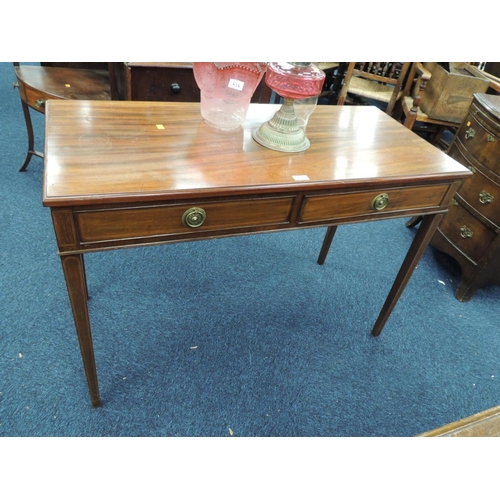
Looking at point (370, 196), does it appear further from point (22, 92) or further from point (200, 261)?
point (22, 92)

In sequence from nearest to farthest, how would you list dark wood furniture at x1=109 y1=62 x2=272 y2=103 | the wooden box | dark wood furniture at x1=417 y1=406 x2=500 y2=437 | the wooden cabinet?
dark wood furniture at x1=417 y1=406 x2=500 y2=437 → the wooden cabinet → dark wood furniture at x1=109 y1=62 x2=272 y2=103 → the wooden box

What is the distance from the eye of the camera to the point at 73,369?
1.43 m

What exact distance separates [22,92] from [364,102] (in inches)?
113

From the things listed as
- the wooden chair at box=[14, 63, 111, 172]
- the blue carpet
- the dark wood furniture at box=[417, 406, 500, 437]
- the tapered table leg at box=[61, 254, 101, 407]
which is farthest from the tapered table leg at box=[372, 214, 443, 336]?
the wooden chair at box=[14, 63, 111, 172]

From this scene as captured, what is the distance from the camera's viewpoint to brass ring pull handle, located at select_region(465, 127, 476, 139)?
1.84m

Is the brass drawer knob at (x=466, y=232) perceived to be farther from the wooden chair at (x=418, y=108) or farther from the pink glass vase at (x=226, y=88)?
the pink glass vase at (x=226, y=88)

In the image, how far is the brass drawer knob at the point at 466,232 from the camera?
1.91 m

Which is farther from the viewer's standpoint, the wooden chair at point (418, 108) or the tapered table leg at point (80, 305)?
the wooden chair at point (418, 108)

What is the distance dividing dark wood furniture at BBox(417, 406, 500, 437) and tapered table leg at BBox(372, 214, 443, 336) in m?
0.72

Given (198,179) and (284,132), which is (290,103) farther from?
(198,179)

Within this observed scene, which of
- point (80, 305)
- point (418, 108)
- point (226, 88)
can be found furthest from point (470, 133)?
point (80, 305)

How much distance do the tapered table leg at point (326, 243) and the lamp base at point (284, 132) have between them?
829 millimetres

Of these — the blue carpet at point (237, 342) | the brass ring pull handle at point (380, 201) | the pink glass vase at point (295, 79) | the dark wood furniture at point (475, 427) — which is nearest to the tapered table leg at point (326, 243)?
the blue carpet at point (237, 342)

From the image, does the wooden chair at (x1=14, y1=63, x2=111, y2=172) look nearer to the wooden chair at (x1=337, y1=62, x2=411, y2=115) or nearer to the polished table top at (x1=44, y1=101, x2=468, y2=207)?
the polished table top at (x1=44, y1=101, x2=468, y2=207)
